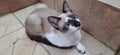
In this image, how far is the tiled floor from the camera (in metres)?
1.02

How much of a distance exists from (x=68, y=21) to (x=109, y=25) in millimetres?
312

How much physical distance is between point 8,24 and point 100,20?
86 centimetres

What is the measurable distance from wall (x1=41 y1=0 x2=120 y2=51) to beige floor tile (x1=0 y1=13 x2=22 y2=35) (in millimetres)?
560

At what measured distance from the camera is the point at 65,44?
978mm

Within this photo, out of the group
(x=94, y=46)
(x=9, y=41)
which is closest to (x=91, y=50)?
(x=94, y=46)

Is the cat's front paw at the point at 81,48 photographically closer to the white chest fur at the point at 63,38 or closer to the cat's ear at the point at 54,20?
the white chest fur at the point at 63,38

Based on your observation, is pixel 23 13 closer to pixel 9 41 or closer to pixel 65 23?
pixel 9 41

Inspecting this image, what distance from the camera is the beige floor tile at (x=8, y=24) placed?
122 centimetres

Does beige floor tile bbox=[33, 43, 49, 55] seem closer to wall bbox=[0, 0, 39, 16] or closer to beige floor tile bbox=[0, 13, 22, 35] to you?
beige floor tile bbox=[0, 13, 22, 35]

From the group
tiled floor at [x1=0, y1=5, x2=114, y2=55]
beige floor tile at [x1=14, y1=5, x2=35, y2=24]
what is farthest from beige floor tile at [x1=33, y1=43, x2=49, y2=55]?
beige floor tile at [x1=14, y1=5, x2=35, y2=24]

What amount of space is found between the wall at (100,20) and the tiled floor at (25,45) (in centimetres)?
6

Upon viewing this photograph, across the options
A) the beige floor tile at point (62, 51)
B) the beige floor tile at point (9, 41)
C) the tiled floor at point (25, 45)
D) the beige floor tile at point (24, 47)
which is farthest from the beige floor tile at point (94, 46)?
the beige floor tile at point (9, 41)

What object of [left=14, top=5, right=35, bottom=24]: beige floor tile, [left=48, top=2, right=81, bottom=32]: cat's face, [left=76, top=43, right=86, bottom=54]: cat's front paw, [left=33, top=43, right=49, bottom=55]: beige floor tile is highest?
[left=48, top=2, right=81, bottom=32]: cat's face

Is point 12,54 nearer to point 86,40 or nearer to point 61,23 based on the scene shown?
point 61,23
